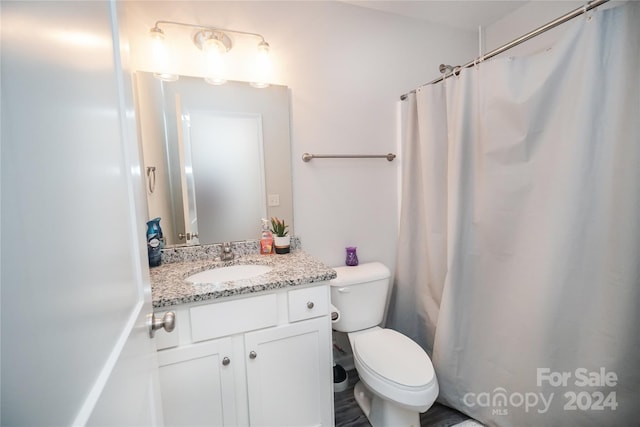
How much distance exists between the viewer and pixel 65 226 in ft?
1.25

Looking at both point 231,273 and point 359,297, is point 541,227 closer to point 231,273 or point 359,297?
point 359,297

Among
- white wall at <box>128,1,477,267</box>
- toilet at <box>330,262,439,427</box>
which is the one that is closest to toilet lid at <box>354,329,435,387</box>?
toilet at <box>330,262,439,427</box>

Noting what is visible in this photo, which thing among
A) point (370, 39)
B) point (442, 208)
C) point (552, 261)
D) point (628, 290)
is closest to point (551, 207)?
point (552, 261)

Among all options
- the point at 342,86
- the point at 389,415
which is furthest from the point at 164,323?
the point at 342,86

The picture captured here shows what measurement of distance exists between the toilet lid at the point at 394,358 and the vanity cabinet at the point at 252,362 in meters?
0.24

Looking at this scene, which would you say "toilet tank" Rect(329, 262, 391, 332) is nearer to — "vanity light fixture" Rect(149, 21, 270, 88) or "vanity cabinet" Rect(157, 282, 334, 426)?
"vanity cabinet" Rect(157, 282, 334, 426)

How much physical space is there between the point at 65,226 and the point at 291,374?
1097mm

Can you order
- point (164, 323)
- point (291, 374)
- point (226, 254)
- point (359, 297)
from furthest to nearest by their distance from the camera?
point (359, 297) → point (226, 254) → point (291, 374) → point (164, 323)

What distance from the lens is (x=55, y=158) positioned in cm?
37

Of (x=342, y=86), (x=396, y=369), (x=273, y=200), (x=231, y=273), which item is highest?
(x=342, y=86)

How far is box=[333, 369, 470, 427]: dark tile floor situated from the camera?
1.47 m

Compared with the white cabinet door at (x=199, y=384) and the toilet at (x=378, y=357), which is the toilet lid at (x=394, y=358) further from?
the white cabinet door at (x=199, y=384)

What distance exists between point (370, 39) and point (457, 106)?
76cm

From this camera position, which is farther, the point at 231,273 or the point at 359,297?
the point at 359,297
